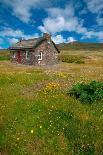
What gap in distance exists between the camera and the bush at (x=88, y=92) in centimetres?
1669

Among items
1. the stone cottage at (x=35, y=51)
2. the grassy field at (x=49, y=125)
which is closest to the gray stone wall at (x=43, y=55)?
the stone cottage at (x=35, y=51)

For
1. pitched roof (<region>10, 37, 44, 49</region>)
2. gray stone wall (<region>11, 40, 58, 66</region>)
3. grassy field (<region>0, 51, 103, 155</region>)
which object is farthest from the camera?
pitched roof (<region>10, 37, 44, 49</region>)

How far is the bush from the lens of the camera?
16688 mm

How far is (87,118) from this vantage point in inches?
560

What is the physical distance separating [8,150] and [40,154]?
1386mm

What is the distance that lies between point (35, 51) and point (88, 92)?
43.5 meters

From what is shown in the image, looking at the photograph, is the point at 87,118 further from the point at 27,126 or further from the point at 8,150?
the point at 8,150

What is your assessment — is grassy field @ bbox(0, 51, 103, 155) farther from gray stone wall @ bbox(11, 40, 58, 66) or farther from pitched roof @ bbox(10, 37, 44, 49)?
pitched roof @ bbox(10, 37, 44, 49)

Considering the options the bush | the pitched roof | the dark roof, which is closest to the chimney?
the dark roof

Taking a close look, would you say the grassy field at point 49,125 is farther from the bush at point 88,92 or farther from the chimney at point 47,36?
the chimney at point 47,36

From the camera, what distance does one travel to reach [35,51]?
60.0 metres

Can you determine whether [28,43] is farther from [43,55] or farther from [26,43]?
[43,55]

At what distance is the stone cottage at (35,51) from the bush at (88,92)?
42422 millimetres

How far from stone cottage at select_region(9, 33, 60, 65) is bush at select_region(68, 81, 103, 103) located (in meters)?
42.4
